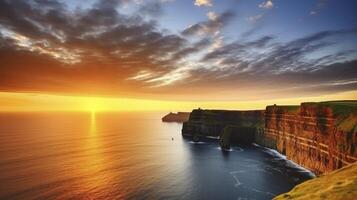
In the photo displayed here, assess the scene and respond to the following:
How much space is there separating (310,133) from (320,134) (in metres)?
6.57

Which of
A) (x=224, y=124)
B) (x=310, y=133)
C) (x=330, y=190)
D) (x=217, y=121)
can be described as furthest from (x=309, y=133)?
(x=217, y=121)

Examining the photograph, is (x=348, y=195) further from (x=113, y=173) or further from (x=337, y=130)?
(x=113, y=173)

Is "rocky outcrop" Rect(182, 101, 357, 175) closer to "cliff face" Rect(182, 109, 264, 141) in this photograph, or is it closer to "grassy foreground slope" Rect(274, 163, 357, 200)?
"cliff face" Rect(182, 109, 264, 141)

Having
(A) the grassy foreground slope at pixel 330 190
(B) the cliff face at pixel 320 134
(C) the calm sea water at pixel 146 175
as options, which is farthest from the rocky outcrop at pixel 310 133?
(A) the grassy foreground slope at pixel 330 190

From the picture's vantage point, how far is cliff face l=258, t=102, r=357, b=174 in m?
53.0

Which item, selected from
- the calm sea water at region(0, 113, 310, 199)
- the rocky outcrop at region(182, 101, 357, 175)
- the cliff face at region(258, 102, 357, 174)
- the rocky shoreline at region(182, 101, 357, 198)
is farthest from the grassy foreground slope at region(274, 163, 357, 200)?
the calm sea water at region(0, 113, 310, 199)

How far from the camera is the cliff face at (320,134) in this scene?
53.0 meters

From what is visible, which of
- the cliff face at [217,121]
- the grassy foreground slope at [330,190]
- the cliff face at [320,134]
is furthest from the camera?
the cliff face at [217,121]

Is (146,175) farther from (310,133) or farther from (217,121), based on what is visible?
(217,121)

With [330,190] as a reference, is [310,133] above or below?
above

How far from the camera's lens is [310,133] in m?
73.2

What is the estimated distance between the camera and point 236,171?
76438 millimetres

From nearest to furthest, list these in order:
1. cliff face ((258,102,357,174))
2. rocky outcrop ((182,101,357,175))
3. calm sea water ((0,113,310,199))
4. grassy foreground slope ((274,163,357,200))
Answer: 1. grassy foreground slope ((274,163,357,200))
2. cliff face ((258,102,357,174))
3. rocky outcrop ((182,101,357,175))
4. calm sea water ((0,113,310,199))

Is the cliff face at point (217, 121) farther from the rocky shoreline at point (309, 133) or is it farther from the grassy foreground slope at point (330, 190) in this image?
the grassy foreground slope at point (330, 190)
